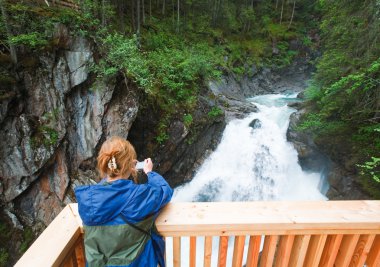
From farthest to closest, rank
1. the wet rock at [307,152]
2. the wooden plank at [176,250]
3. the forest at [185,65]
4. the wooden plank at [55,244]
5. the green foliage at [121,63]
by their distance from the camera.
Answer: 1. the wet rock at [307,152]
2. the green foliage at [121,63]
3. the forest at [185,65]
4. the wooden plank at [176,250]
5. the wooden plank at [55,244]

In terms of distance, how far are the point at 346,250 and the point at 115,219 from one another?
1.69m

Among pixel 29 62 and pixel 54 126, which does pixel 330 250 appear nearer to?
pixel 54 126

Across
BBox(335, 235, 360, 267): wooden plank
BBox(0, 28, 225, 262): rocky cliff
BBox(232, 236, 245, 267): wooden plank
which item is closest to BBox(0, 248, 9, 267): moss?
BBox(0, 28, 225, 262): rocky cliff

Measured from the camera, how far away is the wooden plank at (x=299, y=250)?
1.69 metres

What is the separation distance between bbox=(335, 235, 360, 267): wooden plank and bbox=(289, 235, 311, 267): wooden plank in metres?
0.33

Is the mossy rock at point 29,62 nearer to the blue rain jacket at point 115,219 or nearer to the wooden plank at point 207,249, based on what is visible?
the blue rain jacket at point 115,219

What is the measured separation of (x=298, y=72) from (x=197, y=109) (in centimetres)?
1760

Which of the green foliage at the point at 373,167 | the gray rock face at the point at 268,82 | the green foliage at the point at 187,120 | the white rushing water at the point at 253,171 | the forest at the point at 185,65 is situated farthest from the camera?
the gray rock face at the point at 268,82

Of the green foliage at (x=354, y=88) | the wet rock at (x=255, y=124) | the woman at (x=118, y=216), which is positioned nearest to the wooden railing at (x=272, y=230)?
the woman at (x=118, y=216)

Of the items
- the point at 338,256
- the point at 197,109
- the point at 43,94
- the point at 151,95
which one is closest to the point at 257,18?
the point at 197,109

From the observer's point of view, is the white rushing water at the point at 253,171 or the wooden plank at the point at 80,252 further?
the white rushing water at the point at 253,171

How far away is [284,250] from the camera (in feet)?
5.75

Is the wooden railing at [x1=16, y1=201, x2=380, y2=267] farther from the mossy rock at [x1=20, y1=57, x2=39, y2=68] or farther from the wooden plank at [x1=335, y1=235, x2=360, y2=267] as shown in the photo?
the mossy rock at [x1=20, y1=57, x2=39, y2=68]

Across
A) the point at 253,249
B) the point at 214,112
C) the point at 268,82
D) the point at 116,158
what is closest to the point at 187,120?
the point at 214,112
